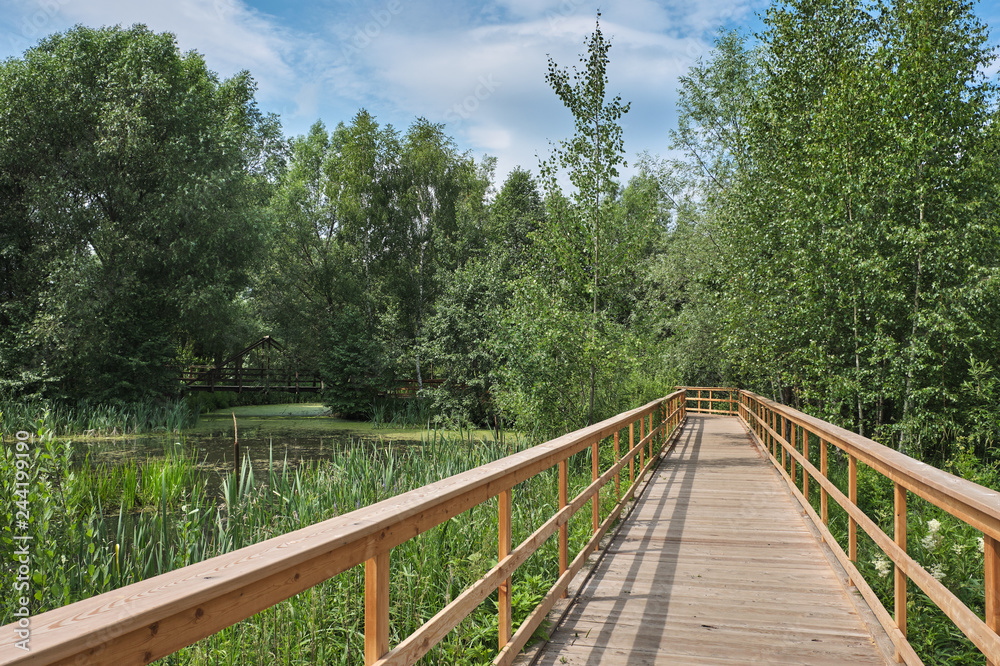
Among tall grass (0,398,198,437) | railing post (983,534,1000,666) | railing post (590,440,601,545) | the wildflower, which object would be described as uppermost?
railing post (983,534,1000,666)

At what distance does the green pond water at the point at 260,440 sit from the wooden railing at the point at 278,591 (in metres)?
6.78

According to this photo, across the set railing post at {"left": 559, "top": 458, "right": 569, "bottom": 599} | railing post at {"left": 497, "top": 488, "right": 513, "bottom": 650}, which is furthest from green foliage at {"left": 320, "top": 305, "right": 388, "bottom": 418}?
railing post at {"left": 497, "top": 488, "right": 513, "bottom": 650}

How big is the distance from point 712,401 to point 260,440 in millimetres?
16596

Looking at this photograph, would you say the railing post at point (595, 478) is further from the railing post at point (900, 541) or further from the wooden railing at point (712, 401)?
the wooden railing at point (712, 401)

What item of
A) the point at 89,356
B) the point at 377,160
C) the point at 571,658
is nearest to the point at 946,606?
the point at 571,658

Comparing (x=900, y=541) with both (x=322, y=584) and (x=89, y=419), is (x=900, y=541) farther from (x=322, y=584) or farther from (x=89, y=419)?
(x=89, y=419)

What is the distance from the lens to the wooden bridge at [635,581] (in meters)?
1.19

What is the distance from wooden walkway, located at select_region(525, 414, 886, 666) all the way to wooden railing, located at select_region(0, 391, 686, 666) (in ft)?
2.45

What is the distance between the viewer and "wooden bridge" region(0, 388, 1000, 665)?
1.19 m

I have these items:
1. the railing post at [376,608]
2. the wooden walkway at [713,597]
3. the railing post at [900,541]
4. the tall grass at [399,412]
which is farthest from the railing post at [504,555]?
the tall grass at [399,412]

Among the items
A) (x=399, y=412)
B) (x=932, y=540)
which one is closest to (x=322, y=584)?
(x=932, y=540)

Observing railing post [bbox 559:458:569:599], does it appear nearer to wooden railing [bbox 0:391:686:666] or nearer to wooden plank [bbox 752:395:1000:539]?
wooden railing [bbox 0:391:686:666]

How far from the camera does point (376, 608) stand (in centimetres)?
185

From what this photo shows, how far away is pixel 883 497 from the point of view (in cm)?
791
